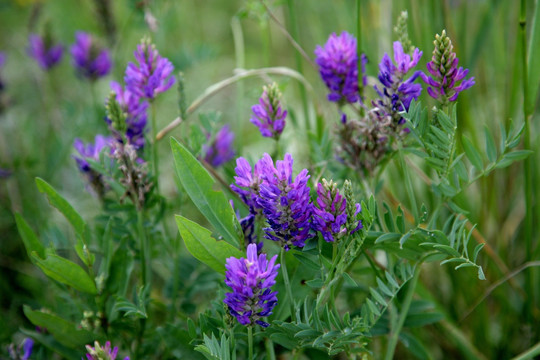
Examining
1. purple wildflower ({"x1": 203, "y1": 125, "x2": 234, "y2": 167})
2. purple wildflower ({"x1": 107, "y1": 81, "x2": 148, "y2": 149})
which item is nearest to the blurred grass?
purple wildflower ({"x1": 203, "y1": 125, "x2": 234, "y2": 167})

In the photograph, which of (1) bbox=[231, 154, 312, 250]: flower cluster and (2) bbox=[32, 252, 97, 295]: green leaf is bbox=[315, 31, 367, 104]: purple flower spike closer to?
(1) bbox=[231, 154, 312, 250]: flower cluster

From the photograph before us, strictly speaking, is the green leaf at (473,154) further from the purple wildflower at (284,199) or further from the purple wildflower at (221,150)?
the purple wildflower at (221,150)

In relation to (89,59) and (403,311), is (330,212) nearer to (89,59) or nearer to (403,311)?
(403,311)

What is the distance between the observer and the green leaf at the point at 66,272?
0.91 m

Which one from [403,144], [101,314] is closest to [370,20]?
[403,144]

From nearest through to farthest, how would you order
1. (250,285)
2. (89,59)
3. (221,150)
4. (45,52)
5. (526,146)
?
(250,285)
(526,146)
(221,150)
(89,59)
(45,52)

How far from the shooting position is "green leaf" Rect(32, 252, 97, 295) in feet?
2.97

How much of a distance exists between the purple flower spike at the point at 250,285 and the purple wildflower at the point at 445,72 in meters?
0.36

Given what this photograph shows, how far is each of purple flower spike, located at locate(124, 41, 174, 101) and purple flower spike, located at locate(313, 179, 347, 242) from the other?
43 cm

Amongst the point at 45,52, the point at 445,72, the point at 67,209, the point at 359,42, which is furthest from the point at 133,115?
the point at 45,52

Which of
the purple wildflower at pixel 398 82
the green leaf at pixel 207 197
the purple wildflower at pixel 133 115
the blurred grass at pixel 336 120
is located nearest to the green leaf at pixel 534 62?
the blurred grass at pixel 336 120

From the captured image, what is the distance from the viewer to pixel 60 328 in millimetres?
949

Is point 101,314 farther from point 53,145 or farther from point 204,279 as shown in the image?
point 53,145

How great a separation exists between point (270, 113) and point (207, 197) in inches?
7.8
